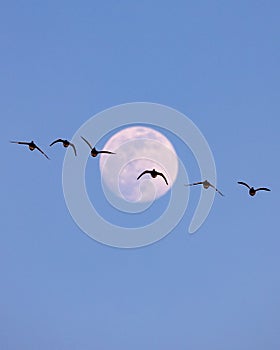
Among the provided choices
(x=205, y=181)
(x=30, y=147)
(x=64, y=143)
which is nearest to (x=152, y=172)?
(x=205, y=181)

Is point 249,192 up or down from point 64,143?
up

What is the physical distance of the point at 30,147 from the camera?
50375mm

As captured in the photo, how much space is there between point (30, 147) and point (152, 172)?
11850mm

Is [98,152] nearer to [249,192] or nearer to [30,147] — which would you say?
[30,147]

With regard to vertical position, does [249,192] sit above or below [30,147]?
above

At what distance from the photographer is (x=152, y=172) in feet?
167

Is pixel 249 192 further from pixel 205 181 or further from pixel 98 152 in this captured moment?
pixel 98 152

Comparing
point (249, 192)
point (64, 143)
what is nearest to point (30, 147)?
point (64, 143)

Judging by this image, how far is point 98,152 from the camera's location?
4903 cm

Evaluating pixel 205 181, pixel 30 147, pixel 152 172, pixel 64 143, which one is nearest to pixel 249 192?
pixel 205 181

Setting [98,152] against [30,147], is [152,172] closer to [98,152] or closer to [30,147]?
[98,152]

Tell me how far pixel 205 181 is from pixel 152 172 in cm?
512

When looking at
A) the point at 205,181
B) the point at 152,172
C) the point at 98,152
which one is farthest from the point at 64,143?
the point at 205,181

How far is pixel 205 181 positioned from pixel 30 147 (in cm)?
1688
